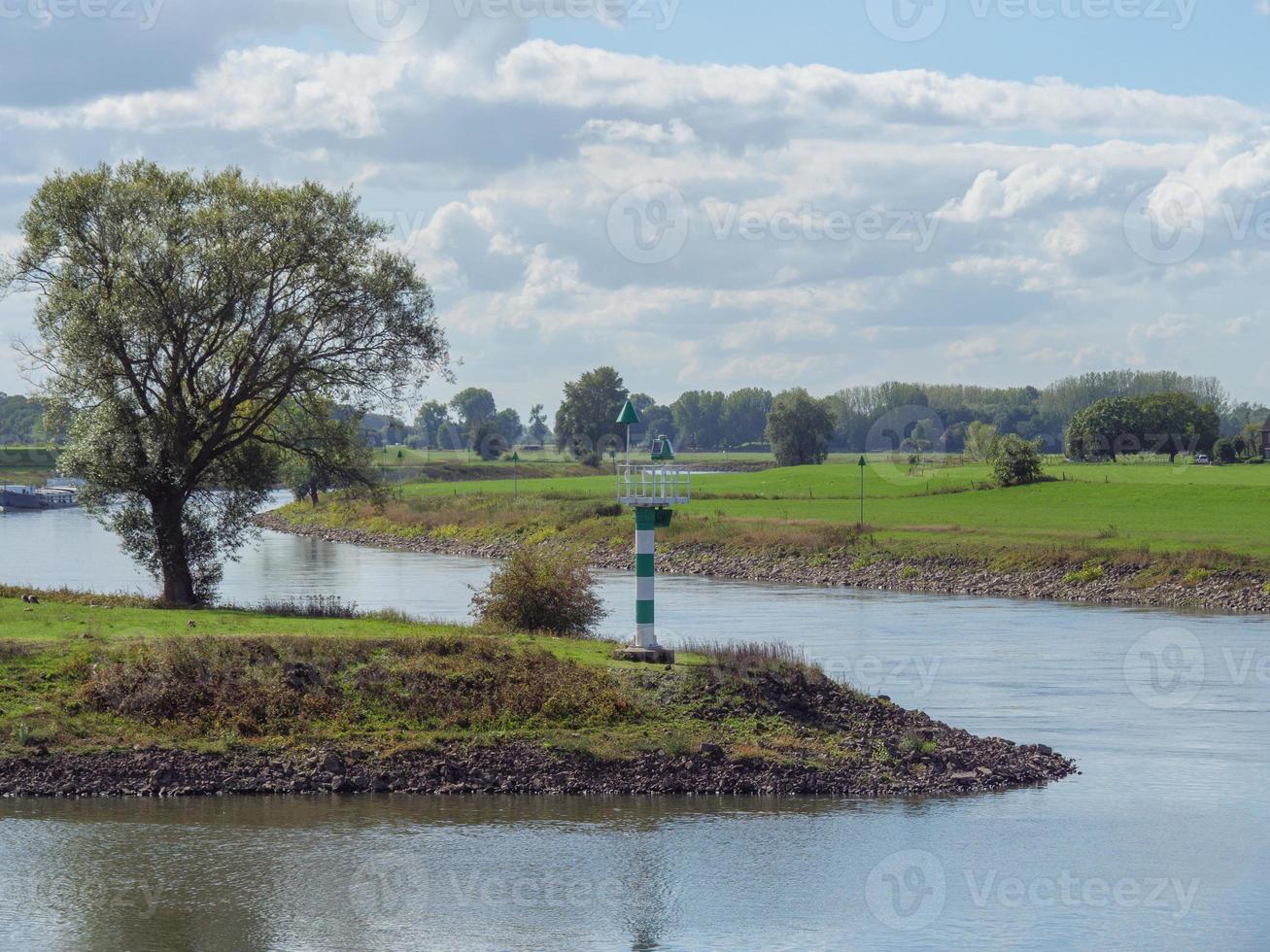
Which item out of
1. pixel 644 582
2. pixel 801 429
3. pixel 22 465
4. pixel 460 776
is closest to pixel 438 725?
pixel 460 776

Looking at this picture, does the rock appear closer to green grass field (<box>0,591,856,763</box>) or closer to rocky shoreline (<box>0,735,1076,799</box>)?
green grass field (<box>0,591,856,763</box>)

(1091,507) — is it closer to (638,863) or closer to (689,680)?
(689,680)

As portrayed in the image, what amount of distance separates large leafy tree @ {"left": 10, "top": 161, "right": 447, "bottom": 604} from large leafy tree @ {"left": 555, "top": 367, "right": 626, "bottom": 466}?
488 ft

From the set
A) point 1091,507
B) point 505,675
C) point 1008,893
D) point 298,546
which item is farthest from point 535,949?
point 298,546

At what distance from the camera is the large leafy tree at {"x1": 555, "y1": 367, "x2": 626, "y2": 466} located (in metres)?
191

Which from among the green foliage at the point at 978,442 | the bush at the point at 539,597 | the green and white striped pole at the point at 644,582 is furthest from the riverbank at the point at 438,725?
the green foliage at the point at 978,442

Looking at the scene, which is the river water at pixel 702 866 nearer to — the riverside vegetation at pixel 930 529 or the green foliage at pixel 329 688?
the green foliage at pixel 329 688

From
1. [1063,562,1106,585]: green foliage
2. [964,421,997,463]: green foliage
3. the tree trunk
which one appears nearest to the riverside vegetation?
[1063,562,1106,585]: green foliage

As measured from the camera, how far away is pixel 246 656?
2628 cm

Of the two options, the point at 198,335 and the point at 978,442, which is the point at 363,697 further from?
the point at 978,442

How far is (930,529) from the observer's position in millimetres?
74750

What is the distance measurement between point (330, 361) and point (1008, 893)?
2571cm

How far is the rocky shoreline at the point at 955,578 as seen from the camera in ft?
181

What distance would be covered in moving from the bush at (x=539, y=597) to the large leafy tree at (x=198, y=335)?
8.23 m
